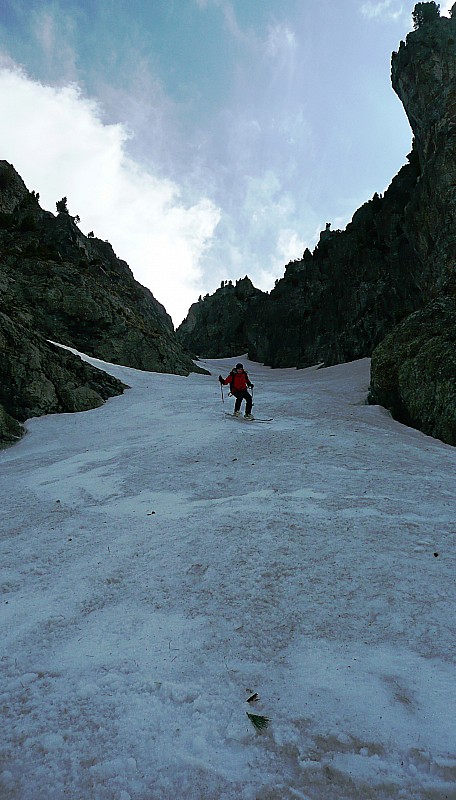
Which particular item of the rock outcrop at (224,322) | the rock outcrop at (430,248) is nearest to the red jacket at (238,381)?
the rock outcrop at (430,248)

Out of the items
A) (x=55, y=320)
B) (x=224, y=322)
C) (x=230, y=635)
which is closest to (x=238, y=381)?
(x=230, y=635)

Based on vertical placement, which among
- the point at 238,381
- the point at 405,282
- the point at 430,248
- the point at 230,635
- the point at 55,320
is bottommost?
the point at 230,635

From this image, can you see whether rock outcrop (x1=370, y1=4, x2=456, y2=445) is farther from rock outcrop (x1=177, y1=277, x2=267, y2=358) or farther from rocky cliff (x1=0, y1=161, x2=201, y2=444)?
rock outcrop (x1=177, y1=277, x2=267, y2=358)

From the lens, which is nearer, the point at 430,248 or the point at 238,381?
the point at 238,381

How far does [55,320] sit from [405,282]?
1344 inches

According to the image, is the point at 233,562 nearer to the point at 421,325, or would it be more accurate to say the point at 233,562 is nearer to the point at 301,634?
the point at 301,634

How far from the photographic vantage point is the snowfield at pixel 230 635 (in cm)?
246

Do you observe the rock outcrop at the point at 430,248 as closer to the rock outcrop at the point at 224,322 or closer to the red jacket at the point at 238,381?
the red jacket at the point at 238,381

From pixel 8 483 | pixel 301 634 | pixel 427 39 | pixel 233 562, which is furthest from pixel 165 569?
pixel 427 39

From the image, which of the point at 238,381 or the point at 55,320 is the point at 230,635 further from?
the point at 55,320

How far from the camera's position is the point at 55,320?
112ft

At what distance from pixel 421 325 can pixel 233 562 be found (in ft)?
50.0

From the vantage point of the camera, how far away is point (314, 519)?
236 inches

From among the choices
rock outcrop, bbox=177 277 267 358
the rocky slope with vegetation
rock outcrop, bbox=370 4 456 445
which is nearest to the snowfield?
rock outcrop, bbox=370 4 456 445
